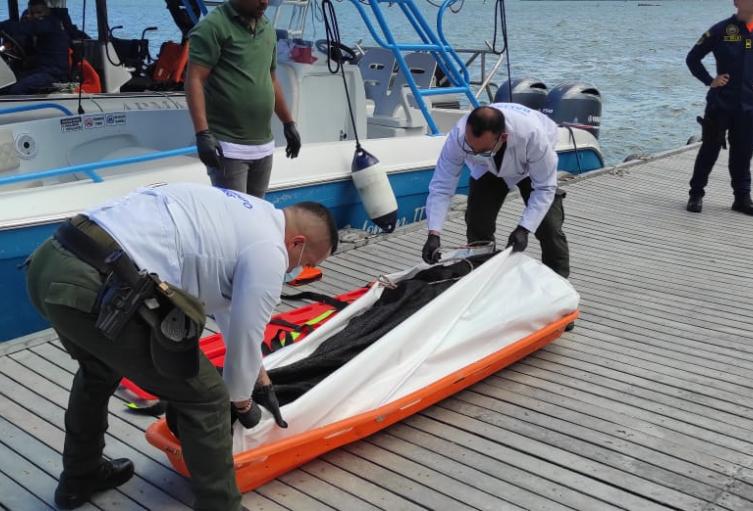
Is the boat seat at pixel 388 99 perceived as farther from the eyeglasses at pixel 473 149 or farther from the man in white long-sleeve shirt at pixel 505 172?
the eyeglasses at pixel 473 149

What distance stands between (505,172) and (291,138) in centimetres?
149

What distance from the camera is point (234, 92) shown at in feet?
14.1

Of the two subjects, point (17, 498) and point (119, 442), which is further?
point (119, 442)

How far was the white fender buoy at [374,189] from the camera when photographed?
6250 millimetres

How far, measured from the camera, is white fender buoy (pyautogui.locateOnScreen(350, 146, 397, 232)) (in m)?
6.25

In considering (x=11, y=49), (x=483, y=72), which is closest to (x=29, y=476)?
(x=11, y=49)

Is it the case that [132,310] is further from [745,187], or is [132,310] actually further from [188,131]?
[745,187]

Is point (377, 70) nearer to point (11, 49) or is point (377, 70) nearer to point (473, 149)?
point (11, 49)

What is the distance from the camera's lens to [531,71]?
85.0ft

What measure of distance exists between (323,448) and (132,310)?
42.4 inches

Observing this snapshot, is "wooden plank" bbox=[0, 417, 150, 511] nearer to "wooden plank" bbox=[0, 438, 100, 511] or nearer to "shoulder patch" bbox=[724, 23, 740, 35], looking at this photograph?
"wooden plank" bbox=[0, 438, 100, 511]

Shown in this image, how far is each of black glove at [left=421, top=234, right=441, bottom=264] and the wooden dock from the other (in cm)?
64

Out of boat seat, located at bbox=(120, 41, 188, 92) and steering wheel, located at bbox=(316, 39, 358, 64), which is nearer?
steering wheel, located at bbox=(316, 39, 358, 64)

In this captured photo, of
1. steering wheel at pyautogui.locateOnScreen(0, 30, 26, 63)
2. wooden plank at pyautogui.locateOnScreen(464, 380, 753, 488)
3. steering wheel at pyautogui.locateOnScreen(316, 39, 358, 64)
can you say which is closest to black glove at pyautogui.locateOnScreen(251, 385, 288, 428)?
wooden plank at pyautogui.locateOnScreen(464, 380, 753, 488)
